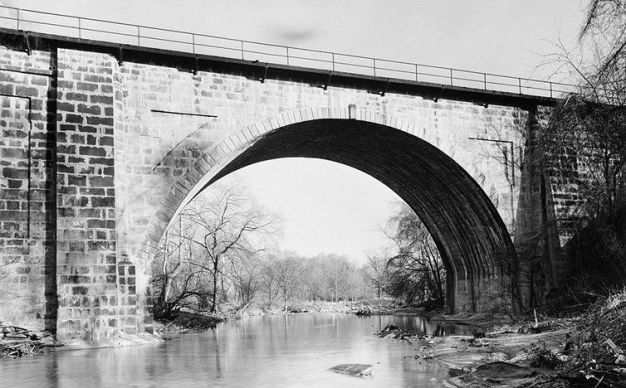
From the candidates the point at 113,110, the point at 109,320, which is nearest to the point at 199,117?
the point at 113,110

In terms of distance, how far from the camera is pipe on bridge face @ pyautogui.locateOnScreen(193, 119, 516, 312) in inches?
988

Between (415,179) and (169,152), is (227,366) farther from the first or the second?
(415,179)

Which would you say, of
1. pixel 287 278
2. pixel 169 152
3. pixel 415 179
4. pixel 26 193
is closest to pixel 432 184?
pixel 415 179

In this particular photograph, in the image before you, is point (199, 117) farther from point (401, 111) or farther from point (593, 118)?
point (593, 118)

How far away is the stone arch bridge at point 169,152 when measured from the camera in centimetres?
1892

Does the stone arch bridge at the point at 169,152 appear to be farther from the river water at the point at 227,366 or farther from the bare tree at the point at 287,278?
the bare tree at the point at 287,278

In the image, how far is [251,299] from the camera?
50.5 m

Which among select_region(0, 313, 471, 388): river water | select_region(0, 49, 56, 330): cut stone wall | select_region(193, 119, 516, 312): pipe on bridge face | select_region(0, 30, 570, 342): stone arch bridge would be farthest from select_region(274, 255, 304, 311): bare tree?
select_region(0, 313, 471, 388): river water

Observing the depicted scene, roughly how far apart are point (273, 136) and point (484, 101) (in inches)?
362

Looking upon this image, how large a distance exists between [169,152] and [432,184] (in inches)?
482

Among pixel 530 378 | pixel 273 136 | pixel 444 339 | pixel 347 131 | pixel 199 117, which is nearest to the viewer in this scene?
pixel 530 378

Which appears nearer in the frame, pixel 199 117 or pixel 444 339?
pixel 444 339

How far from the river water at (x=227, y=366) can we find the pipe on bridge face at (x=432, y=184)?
26.8 feet

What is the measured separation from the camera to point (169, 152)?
842 inches
